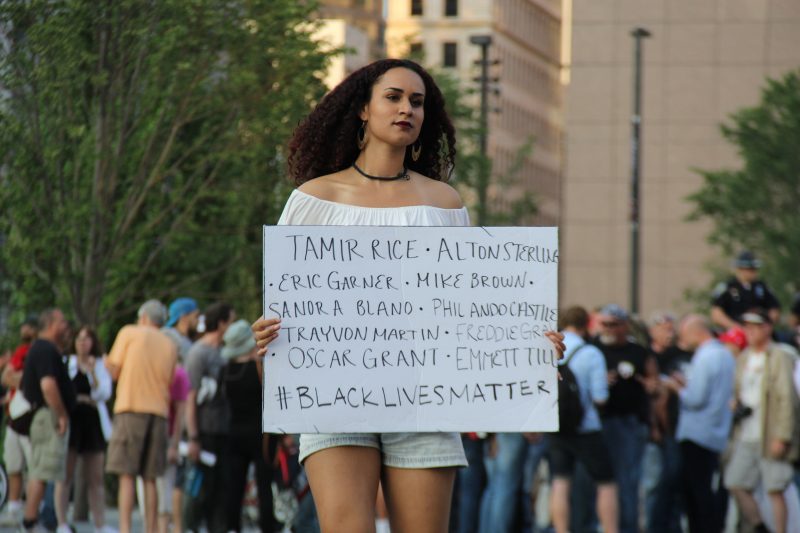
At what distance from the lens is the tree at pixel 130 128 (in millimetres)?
18000

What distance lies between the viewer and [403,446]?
671 centimetres

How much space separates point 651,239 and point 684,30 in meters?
7.99

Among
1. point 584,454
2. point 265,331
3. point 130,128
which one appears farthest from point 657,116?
point 265,331

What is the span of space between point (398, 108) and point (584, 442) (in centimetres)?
875

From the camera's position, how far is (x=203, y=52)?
63.8 ft

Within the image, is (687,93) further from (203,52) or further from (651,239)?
(203,52)

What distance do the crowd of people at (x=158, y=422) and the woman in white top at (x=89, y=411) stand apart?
35 mm

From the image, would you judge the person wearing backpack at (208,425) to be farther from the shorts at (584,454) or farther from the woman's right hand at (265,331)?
the woman's right hand at (265,331)

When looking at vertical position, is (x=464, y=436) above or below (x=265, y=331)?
below

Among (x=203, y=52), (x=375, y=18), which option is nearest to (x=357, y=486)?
(x=203, y=52)

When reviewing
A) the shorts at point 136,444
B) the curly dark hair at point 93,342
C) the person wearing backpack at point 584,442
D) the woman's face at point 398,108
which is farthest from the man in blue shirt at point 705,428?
the woman's face at point 398,108

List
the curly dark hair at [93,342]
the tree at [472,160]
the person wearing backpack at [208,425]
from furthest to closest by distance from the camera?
1. the tree at [472,160]
2. the curly dark hair at [93,342]
3. the person wearing backpack at [208,425]

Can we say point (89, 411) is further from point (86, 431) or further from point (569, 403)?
point (569, 403)

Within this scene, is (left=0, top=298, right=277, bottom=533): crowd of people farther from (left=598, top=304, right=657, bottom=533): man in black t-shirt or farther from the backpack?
(left=598, top=304, right=657, bottom=533): man in black t-shirt
